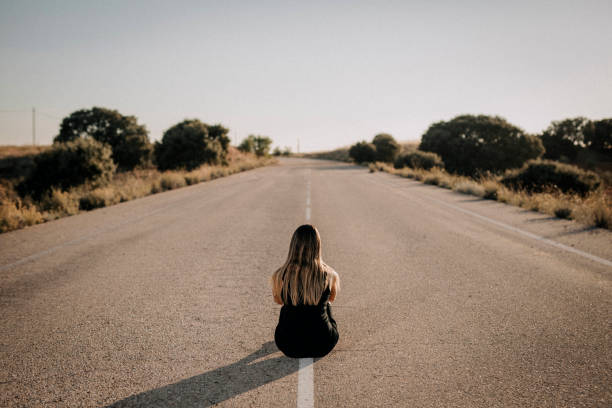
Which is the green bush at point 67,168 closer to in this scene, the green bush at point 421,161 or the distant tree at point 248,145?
the green bush at point 421,161

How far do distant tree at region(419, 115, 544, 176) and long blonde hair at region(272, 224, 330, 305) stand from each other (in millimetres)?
40039

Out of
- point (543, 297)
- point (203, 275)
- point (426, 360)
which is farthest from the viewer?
point (203, 275)

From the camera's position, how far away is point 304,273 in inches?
108

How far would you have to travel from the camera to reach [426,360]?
299 cm

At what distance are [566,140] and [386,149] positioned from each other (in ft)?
105

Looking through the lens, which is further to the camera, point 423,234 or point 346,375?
point 423,234

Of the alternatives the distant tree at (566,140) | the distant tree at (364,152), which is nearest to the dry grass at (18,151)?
the distant tree at (364,152)

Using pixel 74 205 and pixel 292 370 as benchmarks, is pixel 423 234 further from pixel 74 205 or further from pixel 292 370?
pixel 74 205

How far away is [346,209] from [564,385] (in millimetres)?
8772

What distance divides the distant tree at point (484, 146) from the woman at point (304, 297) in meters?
40.0

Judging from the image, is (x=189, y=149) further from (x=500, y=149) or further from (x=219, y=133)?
(x=500, y=149)

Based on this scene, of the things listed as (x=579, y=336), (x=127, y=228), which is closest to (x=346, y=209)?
(x=127, y=228)

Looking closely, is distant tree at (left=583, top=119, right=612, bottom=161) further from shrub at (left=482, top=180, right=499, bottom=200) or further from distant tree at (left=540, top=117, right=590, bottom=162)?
shrub at (left=482, top=180, right=499, bottom=200)

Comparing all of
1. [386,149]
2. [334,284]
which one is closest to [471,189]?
[334,284]
